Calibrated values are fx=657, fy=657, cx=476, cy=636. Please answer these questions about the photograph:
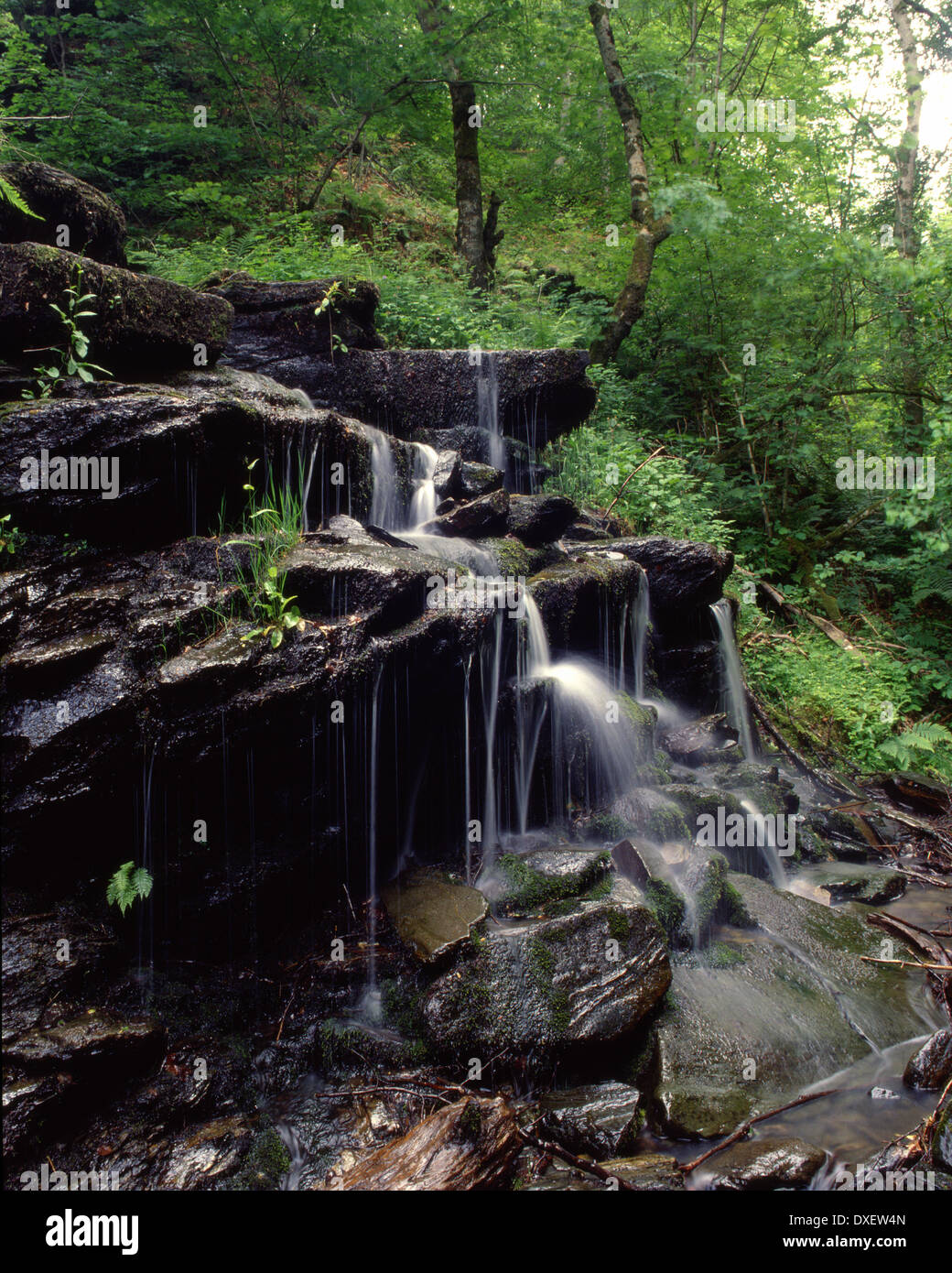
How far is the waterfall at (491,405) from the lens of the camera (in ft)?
29.9

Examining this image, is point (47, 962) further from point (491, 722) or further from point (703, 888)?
point (703, 888)

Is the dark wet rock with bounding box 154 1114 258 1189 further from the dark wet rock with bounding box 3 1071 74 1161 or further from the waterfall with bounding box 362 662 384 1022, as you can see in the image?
the waterfall with bounding box 362 662 384 1022

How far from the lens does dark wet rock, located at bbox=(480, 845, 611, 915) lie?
4.73 meters

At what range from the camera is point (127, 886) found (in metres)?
3.64

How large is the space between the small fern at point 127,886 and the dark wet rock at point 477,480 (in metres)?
5.52

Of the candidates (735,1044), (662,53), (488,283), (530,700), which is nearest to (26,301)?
(530,700)

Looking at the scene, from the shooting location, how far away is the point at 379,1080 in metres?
3.70

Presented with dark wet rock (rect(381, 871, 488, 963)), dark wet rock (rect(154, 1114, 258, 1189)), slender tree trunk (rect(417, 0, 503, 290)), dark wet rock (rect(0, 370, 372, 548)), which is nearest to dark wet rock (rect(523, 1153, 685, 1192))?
dark wet rock (rect(381, 871, 488, 963))

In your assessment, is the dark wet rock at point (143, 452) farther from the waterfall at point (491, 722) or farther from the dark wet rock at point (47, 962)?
the dark wet rock at point (47, 962)

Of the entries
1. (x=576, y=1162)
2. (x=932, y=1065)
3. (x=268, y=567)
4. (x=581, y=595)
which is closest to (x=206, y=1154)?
(x=576, y=1162)

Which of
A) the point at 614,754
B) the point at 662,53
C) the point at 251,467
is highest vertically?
the point at 662,53

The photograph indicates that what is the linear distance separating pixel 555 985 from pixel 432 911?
987 mm
